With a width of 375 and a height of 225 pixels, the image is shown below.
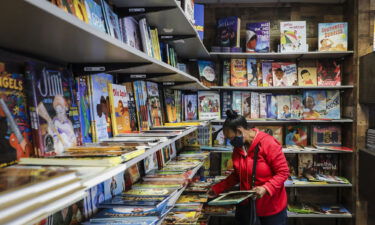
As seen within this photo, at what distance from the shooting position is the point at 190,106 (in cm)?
359

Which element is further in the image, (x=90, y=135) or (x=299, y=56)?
(x=299, y=56)

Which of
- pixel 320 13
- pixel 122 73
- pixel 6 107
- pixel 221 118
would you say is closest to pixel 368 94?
pixel 320 13

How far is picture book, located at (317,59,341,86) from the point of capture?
3.67 metres

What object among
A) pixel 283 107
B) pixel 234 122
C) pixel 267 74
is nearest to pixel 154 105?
pixel 234 122

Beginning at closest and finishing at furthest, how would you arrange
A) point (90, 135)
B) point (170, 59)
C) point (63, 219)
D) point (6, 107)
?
point (6, 107) → point (63, 219) → point (90, 135) → point (170, 59)

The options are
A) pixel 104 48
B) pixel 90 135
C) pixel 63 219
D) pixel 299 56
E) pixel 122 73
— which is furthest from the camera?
pixel 299 56

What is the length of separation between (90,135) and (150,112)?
A: 79 centimetres

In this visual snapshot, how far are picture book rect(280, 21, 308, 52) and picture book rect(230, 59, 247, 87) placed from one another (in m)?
0.50

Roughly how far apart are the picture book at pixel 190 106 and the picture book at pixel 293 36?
1.20 meters

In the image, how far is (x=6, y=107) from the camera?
2.67 ft

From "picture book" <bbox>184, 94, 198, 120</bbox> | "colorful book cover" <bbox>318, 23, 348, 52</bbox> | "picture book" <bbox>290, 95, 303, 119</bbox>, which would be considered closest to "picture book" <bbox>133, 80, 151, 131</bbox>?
"picture book" <bbox>184, 94, 198, 120</bbox>

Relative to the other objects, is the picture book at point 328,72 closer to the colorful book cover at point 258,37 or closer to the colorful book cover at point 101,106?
the colorful book cover at point 258,37

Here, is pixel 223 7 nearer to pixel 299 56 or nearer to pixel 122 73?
pixel 299 56

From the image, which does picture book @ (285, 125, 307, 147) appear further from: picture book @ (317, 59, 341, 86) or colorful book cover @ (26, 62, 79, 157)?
colorful book cover @ (26, 62, 79, 157)
